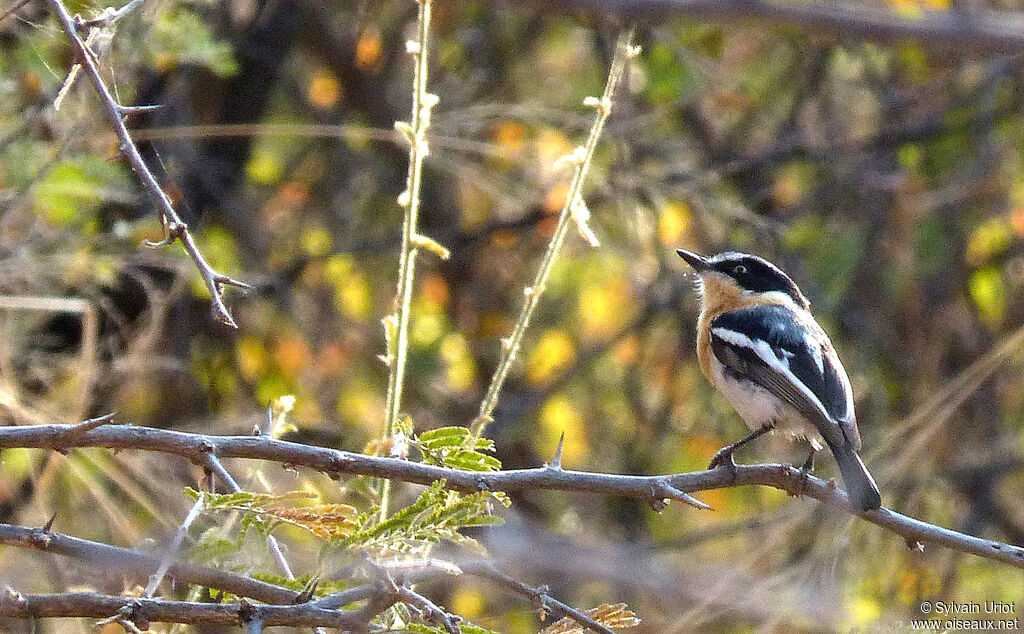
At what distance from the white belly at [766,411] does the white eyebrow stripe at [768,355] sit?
0.08 meters

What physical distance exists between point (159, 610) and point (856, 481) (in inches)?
74.7

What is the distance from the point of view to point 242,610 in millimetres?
2033

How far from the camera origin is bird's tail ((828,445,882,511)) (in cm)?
288

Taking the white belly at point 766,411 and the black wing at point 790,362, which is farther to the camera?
the white belly at point 766,411

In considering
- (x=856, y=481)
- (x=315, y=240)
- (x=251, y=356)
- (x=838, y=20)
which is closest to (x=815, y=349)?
(x=856, y=481)

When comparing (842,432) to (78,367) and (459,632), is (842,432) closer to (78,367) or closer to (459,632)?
(459,632)

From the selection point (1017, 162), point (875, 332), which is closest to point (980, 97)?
point (1017, 162)

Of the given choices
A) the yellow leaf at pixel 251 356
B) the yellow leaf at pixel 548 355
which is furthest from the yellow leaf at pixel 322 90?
the yellow leaf at pixel 548 355

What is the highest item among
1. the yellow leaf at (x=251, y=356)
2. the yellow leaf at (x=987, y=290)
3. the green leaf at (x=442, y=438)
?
the green leaf at (x=442, y=438)

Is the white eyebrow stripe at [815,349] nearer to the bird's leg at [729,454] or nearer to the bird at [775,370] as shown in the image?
the bird at [775,370]

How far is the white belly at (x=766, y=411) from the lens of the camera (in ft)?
13.0

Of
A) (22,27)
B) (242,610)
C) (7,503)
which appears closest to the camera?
(242,610)

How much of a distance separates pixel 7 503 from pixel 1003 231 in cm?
532

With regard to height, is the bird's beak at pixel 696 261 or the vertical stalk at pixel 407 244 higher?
the vertical stalk at pixel 407 244
